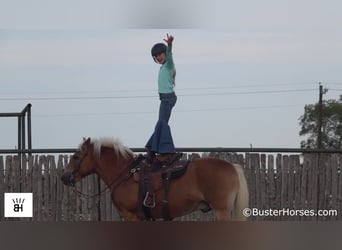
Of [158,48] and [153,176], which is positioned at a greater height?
[158,48]

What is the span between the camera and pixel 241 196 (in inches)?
193

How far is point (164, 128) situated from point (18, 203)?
0.90 meters

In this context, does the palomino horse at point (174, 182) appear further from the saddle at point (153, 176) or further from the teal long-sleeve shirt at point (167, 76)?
the teal long-sleeve shirt at point (167, 76)

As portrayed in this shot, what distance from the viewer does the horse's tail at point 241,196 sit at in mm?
4801

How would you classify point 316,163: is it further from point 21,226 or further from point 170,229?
point 21,226

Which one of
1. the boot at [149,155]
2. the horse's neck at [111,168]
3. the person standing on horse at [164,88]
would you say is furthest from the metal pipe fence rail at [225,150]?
the horse's neck at [111,168]

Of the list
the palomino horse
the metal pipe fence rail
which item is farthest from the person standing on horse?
the palomino horse

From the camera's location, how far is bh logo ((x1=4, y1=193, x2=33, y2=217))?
4.36 metres

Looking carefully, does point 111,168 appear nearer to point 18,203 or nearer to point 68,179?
point 68,179

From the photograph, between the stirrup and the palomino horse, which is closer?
the palomino horse

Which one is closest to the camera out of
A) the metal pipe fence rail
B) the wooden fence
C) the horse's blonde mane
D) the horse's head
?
the metal pipe fence rail

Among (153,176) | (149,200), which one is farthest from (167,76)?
(149,200)

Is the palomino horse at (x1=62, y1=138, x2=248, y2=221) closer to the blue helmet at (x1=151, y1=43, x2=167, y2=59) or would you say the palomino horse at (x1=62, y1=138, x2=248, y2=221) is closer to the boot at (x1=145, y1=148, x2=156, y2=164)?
the boot at (x1=145, y1=148, x2=156, y2=164)

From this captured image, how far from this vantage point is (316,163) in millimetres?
4605
